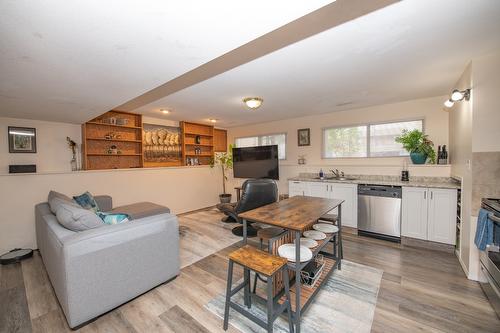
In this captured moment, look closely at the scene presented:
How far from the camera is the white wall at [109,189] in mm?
3025

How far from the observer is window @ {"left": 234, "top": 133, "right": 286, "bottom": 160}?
548 cm

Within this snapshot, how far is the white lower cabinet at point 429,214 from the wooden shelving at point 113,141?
16.9ft

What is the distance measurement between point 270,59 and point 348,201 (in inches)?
112

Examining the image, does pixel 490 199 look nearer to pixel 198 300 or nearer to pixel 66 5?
pixel 198 300

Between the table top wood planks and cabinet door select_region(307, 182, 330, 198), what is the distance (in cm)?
152

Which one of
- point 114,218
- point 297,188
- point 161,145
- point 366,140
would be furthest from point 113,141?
point 366,140

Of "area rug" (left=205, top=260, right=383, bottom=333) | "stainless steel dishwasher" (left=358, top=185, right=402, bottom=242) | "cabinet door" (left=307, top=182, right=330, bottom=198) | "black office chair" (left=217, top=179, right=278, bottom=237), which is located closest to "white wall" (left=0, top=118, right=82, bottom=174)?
"black office chair" (left=217, top=179, right=278, bottom=237)

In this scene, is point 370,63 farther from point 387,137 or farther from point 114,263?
point 114,263

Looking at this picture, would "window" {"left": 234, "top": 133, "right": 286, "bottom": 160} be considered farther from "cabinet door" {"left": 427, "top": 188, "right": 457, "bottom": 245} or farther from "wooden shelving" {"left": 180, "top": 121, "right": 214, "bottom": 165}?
"cabinet door" {"left": 427, "top": 188, "right": 457, "bottom": 245}

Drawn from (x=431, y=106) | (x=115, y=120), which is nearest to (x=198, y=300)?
(x=115, y=120)

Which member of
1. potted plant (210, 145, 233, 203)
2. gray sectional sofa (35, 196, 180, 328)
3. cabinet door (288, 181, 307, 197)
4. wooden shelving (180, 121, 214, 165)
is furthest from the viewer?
potted plant (210, 145, 233, 203)

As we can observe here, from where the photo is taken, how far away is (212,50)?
1437mm

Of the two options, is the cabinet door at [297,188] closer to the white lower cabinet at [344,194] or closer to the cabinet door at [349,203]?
the white lower cabinet at [344,194]

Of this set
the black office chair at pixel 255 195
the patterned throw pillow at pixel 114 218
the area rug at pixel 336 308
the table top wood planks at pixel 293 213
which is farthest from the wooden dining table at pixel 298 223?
the patterned throw pillow at pixel 114 218
